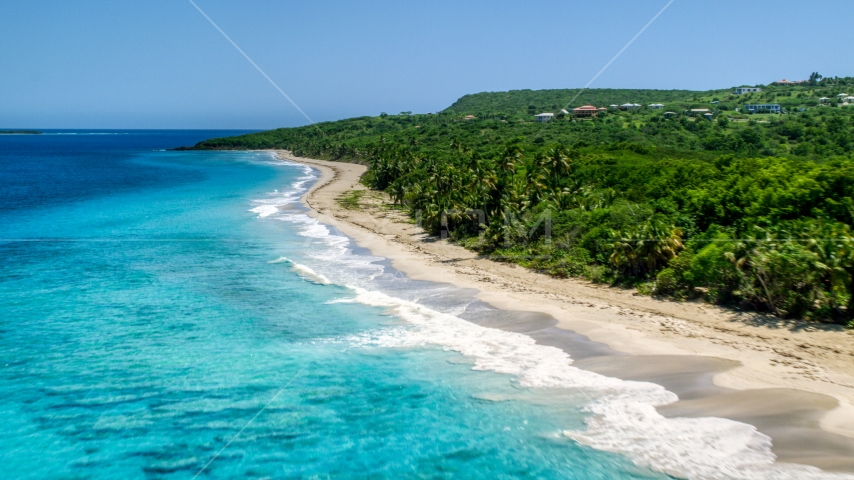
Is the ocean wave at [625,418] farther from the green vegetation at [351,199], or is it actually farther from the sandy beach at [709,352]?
the green vegetation at [351,199]

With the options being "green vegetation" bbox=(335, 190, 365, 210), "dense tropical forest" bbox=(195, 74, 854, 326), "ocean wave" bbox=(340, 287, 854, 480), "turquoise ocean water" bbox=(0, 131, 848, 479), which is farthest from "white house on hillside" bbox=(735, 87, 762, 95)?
"ocean wave" bbox=(340, 287, 854, 480)

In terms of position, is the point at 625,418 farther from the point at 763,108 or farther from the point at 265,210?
the point at 763,108

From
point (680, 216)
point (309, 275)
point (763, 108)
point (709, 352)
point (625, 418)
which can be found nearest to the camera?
point (625, 418)

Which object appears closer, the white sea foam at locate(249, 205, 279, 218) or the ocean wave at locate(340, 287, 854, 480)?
the ocean wave at locate(340, 287, 854, 480)

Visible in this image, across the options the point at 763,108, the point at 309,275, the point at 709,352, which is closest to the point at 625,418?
the point at 709,352

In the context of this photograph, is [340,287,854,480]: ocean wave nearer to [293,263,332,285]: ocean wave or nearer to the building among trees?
[293,263,332,285]: ocean wave
